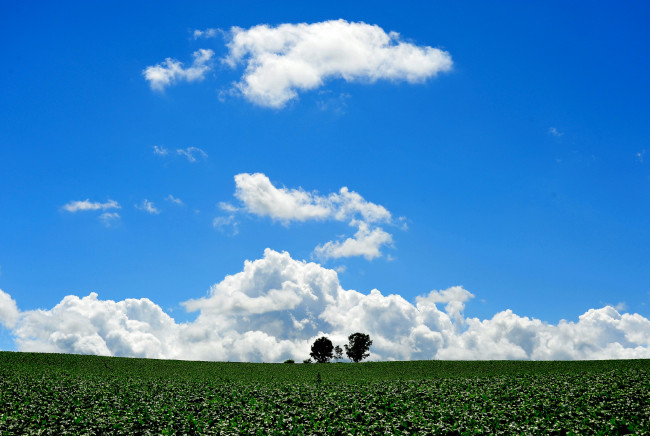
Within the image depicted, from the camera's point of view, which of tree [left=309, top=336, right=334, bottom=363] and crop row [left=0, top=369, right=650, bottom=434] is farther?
tree [left=309, top=336, right=334, bottom=363]

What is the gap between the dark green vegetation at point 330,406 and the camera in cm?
2623

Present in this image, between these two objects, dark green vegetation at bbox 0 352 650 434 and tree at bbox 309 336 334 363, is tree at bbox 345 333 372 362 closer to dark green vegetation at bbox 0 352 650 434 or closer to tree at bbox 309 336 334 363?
tree at bbox 309 336 334 363

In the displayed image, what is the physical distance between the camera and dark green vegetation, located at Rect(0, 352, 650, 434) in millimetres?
26234

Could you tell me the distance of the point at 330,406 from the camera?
32250 mm

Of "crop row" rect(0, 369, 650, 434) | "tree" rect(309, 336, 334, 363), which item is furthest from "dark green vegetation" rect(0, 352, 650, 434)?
"tree" rect(309, 336, 334, 363)

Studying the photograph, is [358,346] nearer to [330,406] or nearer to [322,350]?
[322,350]

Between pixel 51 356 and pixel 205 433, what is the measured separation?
51001mm

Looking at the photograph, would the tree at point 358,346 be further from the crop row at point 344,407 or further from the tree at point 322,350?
the crop row at point 344,407

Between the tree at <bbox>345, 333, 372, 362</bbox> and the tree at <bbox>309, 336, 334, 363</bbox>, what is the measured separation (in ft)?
18.2

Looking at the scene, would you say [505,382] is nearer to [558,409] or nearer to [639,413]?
[558,409]

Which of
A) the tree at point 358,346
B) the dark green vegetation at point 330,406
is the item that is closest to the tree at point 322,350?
the tree at point 358,346

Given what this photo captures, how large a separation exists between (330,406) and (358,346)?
290ft

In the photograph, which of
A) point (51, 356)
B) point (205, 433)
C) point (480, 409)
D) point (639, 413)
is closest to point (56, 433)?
point (205, 433)

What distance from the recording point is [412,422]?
27141 millimetres
